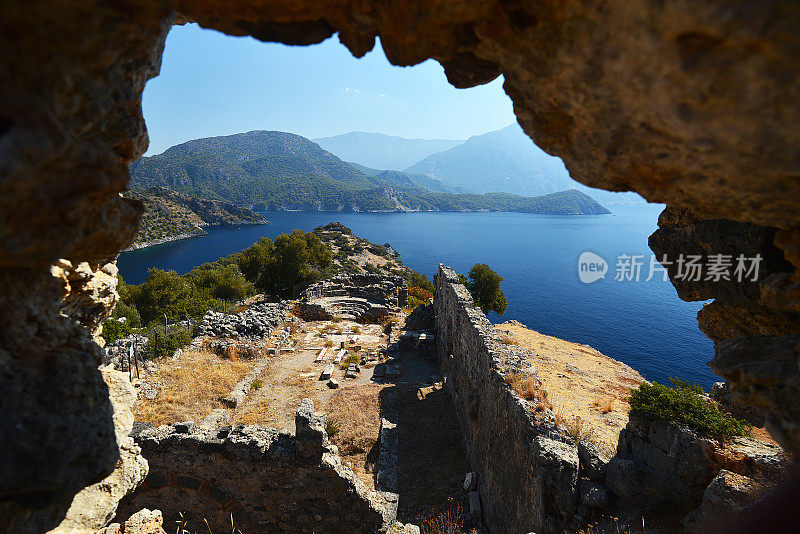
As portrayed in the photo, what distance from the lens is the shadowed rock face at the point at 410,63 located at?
7.06 feet

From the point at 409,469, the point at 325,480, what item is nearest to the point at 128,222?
the point at 325,480

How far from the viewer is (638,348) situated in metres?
41.1

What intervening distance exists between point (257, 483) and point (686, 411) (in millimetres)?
9563

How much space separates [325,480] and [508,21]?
30.1 feet

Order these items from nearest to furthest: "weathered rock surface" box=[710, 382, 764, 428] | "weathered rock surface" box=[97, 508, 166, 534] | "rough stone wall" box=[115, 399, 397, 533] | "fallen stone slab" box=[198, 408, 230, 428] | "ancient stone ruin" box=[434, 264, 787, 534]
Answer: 1. "weathered rock surface" box=[97, 508, 166, 534]
2. "ancient stone ruin" box=[434, 264, 787, 534]
3. "rough stone wall" box=[115, 399, 397, 533]
4. "weathered rock surface" box=[710, 382, 764, 428]
5. "fallen stone slab" box=[198, 408, 230, 428]

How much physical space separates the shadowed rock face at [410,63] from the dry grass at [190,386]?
34.1 feet

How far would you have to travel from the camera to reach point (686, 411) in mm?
7746

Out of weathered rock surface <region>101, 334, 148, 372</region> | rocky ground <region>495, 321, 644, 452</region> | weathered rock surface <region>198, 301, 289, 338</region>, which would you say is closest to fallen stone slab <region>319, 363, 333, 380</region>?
weathered rock surface <region>198, 301, 289, 338</region>

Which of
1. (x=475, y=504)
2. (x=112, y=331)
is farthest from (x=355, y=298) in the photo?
(x=475, y=504)

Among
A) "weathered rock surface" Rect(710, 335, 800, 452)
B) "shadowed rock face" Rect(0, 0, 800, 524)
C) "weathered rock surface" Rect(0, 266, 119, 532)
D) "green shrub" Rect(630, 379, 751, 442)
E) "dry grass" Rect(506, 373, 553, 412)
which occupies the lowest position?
"dry grass" Rect(506, 373, 553, 412)

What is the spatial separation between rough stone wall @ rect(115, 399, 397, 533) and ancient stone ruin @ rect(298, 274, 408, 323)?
16.0 meters

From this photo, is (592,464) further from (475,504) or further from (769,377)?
(769,377)

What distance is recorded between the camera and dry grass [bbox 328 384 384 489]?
11633 millimetres

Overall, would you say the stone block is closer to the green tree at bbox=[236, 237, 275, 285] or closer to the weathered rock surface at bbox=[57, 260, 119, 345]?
the weathered rock surface at bbox=[57, 260, 119, 345]
